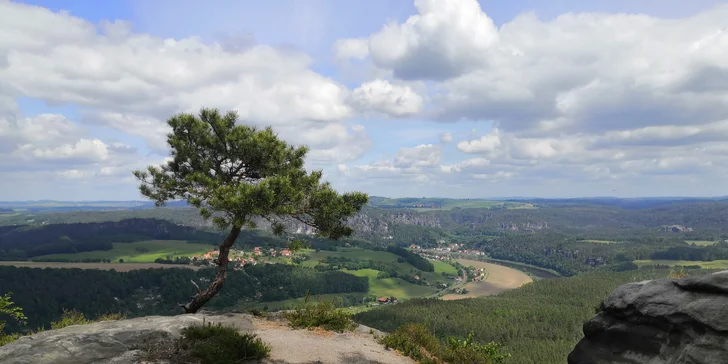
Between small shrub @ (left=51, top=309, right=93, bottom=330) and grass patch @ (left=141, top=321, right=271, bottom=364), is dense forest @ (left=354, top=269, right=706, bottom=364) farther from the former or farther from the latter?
grass patch @ (left=141, top=321, right=271, bottom=364)

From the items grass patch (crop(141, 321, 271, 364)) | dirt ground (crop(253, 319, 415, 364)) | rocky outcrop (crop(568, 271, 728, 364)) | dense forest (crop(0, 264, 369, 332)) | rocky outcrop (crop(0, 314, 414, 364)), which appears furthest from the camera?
dense forest (crop(0, 264, 369, 332))

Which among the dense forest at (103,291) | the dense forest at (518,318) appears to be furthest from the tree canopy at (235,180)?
the dense forest at (103,291)

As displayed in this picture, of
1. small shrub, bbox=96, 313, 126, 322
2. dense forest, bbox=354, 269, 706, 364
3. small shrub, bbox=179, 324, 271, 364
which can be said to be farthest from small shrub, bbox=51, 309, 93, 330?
dense forest, bbox=354, 269, 706, 364

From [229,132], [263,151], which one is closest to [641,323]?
[263,151]

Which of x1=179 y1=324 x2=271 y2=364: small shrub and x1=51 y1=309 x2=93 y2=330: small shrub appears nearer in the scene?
x1=179 y1=324 x2=271 y2=364: small shrub

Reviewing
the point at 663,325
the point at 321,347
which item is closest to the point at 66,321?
the point at 321,347

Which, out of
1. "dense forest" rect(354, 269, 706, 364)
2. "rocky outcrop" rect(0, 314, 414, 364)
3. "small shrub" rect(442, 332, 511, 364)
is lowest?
"dense forest" rect(354, 269, 706, 364)

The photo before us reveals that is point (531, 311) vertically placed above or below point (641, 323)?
below

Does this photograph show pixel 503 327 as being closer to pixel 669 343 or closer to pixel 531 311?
pixel 531 311
